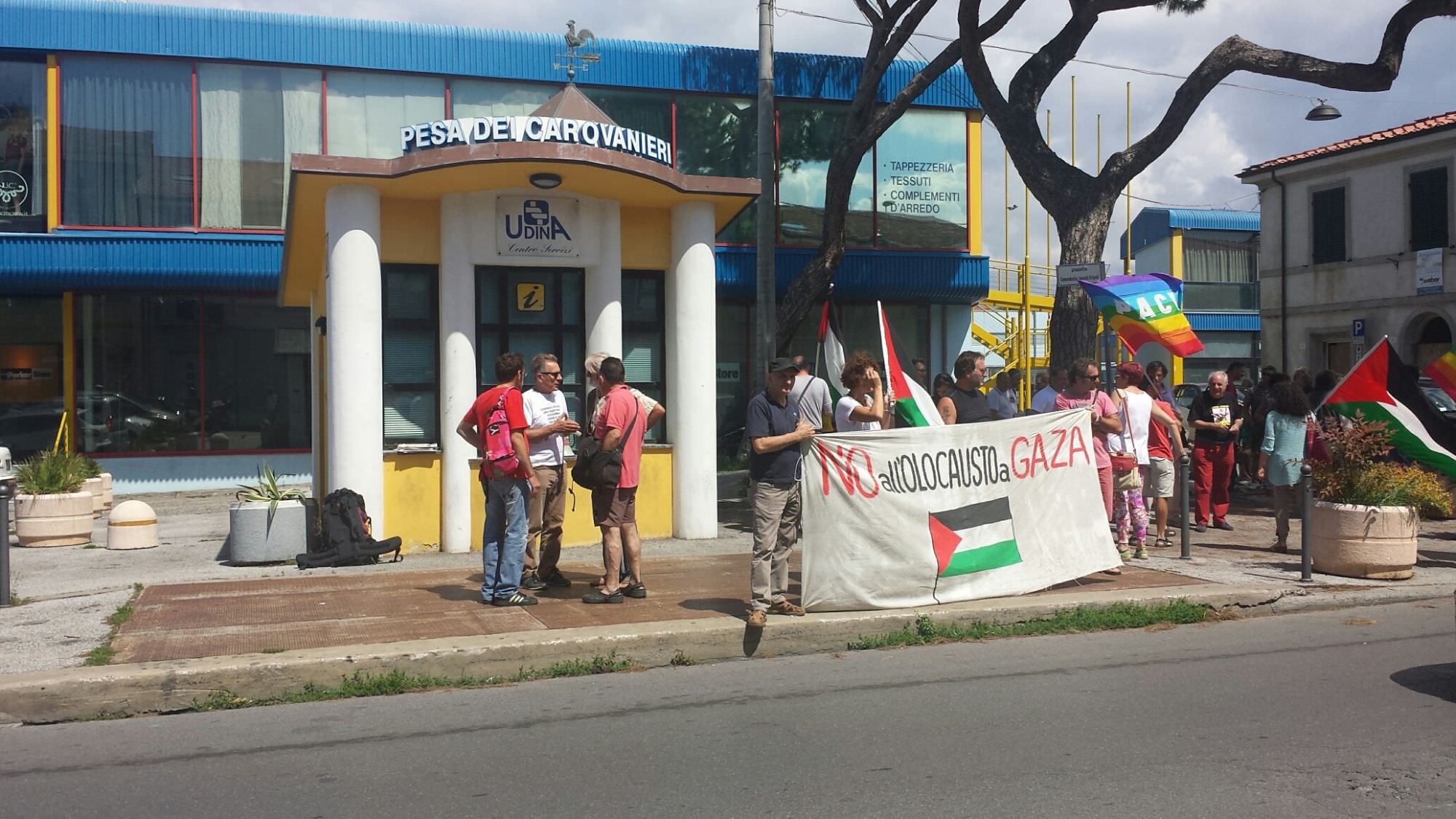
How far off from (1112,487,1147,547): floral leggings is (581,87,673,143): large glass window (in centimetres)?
1088

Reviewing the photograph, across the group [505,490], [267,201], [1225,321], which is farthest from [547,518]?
[1225,321]

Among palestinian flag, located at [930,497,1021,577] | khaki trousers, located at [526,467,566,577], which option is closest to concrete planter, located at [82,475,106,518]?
khaki trousers, located at [526,467,566,577]

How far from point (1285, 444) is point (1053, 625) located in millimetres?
4464

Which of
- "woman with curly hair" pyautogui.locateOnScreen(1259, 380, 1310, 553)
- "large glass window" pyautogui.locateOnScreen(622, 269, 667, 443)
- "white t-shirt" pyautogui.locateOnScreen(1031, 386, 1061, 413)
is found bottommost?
"woman with curly hair" pyautogui.locateOnScreen(1259, 380, 1310, 553)

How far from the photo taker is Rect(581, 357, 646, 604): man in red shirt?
28.0 ft

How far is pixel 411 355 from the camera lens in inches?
463

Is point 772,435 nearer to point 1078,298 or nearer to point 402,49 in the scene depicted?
point 1078,298

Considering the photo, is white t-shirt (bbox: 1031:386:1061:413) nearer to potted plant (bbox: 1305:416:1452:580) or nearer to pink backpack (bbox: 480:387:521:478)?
potted plant (bbox: 1305:416:1452:580)

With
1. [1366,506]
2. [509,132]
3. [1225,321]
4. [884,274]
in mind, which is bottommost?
[1366,506]

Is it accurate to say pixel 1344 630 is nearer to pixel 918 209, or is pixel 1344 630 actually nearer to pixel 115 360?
pixel 918 209

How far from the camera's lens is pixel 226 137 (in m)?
18.3

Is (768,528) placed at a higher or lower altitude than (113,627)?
higher

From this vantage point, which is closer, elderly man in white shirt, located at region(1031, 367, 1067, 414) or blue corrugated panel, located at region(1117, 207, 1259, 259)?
elderly man in white shirt, located at region(1031, 367, 1067, 414)

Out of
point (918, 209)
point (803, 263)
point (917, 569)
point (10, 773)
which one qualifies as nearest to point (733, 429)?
point (803, 263)
